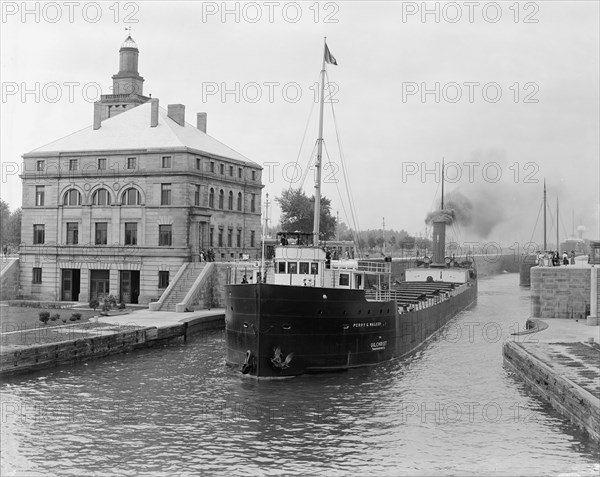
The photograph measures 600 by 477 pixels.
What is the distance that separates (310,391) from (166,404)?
6.61 metres

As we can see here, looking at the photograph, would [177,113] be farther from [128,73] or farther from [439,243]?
[439,243]

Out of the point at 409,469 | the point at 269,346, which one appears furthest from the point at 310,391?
the point at 409,469

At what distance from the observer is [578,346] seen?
36.7 m

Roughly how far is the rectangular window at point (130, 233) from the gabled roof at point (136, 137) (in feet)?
23.4

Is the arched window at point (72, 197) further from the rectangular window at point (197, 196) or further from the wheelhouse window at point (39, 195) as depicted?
the rectangular window at point (197, 196)

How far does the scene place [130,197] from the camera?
6550cm

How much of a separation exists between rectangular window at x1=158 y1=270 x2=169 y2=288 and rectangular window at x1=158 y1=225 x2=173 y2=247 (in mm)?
2477

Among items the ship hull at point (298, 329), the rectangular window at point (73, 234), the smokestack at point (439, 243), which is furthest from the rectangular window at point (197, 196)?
the smokestack at point (439, 243)

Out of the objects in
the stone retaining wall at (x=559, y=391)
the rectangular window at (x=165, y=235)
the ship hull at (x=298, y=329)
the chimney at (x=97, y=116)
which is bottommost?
the stone retaining wall at (x=559, y=391)

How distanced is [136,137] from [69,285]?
50.9 feet

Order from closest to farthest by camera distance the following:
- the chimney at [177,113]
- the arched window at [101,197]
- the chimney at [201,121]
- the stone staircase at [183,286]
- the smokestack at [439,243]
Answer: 1. the stone staircase at [183,286]
2. the arched window at [101,197]
3. the chimney at [177,113]
4. the chimney at [201,121]
5. the smokestack at [439,243]

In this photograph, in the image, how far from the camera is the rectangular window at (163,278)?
63.9 metres

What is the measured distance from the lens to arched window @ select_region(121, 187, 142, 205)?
2571 inches

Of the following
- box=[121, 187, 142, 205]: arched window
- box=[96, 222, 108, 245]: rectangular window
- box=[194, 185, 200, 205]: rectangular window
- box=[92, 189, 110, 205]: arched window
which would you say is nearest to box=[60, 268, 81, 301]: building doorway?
box=[96, 222, 108, 245]: rectangular window
